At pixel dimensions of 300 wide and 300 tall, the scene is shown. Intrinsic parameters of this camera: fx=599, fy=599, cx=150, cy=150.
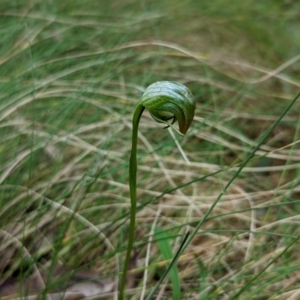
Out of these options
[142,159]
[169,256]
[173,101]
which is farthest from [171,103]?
[142,159]

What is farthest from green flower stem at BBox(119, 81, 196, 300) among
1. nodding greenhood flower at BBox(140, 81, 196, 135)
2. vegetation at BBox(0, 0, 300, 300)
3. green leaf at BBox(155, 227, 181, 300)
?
green leaf at BBox(155, 227, 181, 300)

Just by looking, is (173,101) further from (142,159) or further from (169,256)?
(142,159)

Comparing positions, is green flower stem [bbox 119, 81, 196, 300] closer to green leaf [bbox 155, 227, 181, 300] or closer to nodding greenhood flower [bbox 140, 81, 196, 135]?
nodding greenhood flower [bbox 140, 81, 196, 135]

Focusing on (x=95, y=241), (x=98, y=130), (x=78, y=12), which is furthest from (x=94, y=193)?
(x=78, y=12)

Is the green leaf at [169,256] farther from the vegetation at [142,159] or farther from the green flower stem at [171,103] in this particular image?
the green flower stem at [171,103]

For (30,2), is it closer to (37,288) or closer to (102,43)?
(102,43)
